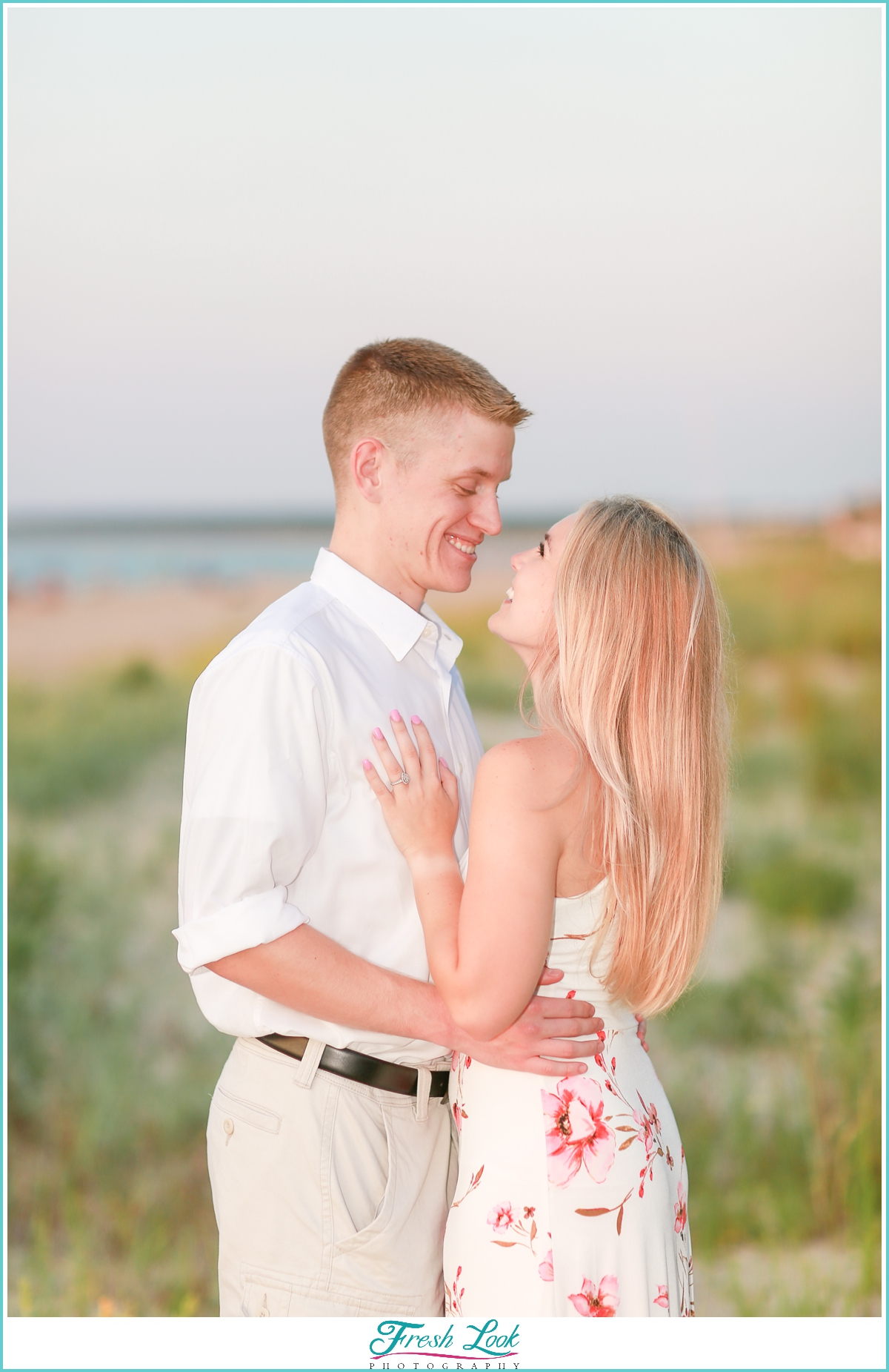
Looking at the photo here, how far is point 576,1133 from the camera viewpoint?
1.54 metres

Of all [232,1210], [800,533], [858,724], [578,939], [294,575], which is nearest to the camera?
[578,939]

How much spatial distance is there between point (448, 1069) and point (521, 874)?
44 centimetres

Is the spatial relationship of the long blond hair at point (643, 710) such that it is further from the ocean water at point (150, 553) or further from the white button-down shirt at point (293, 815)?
the ocean water at point (150, 553)

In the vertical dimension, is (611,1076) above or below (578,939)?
below

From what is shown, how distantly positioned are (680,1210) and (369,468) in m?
1.20

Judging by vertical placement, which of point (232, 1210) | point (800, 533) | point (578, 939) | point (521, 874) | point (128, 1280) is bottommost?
point (128, 1280)

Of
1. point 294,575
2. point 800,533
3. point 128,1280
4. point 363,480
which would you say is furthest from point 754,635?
point 363,480

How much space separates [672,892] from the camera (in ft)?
5.22

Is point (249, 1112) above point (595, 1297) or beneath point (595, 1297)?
above

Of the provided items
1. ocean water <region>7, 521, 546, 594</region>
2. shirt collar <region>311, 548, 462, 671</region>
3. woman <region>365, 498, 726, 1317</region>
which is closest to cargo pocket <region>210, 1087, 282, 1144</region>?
woman <region>365, 498, 726, 1317</region>

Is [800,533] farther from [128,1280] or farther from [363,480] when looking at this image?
[363,480]

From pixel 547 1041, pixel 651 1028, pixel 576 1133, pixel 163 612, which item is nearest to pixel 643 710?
pixel 547 1041

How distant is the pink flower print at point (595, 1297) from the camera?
1506 mm

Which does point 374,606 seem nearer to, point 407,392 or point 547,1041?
point 407,392
